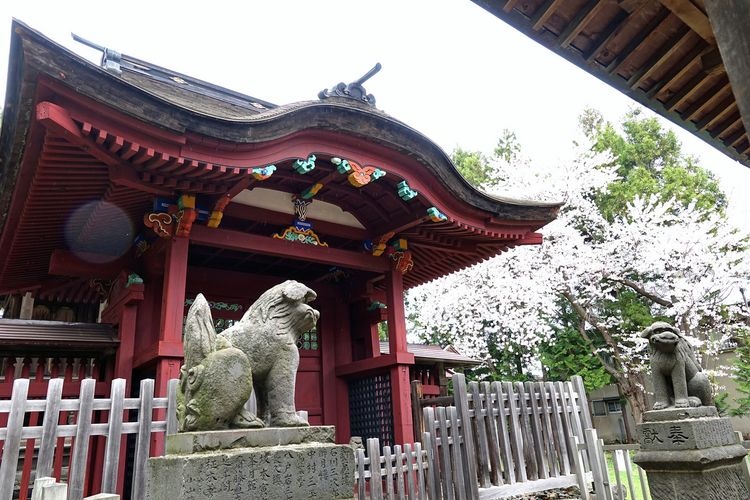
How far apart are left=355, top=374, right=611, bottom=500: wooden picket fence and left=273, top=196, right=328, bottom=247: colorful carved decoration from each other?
104 inches

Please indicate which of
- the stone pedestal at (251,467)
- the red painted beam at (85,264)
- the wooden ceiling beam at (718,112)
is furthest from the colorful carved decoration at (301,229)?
the wooden ceiling beam at (718,112)

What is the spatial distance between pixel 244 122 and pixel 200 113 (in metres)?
0.44

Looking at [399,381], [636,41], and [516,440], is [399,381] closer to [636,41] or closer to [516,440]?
[516,440]

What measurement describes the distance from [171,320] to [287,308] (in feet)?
8.42

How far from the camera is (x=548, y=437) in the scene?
653 centimetres

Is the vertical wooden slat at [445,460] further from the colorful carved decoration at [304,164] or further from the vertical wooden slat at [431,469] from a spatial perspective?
the colorful carved decoration at [304,164]

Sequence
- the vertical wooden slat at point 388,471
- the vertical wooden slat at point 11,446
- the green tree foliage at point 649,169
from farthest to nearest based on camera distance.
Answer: the green tree foliage at point 649,169 < the vertical wooden slat at point 388,471 < the vertical wooden slat at point 11,446

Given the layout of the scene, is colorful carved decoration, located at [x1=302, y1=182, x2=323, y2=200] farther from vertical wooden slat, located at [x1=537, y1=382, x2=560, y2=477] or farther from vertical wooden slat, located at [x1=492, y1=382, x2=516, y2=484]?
vertical wooden slat, located at [x1=537, y1=382, x2=560, y2=477]

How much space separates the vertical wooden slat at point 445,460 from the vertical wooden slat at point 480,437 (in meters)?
0.31

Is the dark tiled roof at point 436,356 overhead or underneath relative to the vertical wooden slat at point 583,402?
overhead

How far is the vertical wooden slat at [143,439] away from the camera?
4.39 m

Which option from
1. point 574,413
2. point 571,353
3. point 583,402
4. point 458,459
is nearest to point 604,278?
point 571,353

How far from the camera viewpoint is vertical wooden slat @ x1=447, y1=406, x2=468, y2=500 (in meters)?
5.59

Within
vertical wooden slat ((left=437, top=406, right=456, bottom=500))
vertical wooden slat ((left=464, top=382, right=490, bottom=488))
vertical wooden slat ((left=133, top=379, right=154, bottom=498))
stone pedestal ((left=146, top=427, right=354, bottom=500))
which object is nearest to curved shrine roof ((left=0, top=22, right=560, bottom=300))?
vertical wooden slat ((left=133, top=379, right=154, bottom=498))
